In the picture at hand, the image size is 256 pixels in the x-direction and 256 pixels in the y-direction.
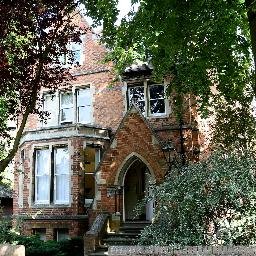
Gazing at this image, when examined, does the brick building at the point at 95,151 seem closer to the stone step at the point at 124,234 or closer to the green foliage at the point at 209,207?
the stone step at the point at 124,234

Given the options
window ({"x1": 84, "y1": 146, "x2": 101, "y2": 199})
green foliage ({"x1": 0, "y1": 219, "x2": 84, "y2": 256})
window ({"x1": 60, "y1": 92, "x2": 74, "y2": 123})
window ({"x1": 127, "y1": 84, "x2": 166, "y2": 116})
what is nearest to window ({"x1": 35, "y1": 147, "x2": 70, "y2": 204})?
window ({"x1": 84, "y1": 146, "x2": 101, "y2": 199})

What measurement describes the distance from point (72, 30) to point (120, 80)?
1138cm

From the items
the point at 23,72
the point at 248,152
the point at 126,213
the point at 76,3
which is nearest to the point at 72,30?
the point at 76,3

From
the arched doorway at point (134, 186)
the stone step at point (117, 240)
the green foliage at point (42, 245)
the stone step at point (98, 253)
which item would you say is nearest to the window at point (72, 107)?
the arched doorway at point (134, 186)

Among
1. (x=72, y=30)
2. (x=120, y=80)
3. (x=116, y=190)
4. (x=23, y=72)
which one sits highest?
(x=120, y=80)

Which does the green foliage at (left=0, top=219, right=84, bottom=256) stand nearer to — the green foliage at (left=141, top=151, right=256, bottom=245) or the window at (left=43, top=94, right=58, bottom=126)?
the window at (left=43, top=94, right=58, bottom=126)

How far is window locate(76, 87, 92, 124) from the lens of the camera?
21.0 metres

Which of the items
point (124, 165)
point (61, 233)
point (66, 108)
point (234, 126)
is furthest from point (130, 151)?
point (66, 108)

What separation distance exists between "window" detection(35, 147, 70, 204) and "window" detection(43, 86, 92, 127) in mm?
2277

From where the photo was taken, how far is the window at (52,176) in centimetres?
1889

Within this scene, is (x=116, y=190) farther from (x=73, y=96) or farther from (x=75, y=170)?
(x=73, y=96)

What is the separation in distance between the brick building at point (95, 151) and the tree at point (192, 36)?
2899 mm

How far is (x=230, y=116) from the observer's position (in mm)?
17000

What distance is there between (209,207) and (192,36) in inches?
222
